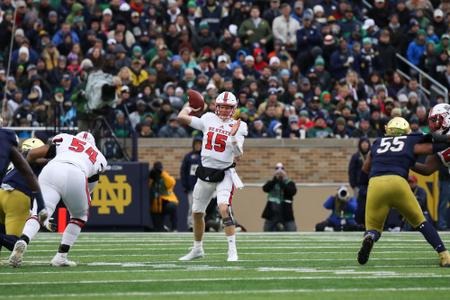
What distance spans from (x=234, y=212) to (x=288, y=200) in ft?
4.54

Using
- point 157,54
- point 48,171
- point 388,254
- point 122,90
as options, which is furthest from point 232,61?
point 48,171

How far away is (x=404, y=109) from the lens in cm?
2464

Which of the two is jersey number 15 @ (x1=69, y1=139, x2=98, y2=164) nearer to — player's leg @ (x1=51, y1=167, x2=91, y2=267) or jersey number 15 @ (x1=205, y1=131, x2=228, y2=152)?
player's leg @ (x1=51, y1=167, x2=91, y2=267)

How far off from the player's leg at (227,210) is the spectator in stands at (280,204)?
345 inches

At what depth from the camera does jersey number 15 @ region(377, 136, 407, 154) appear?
1230 centimetres

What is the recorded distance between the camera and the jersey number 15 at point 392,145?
40.3ft

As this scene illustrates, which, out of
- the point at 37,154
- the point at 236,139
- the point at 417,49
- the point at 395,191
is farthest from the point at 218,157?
the point at 417,49

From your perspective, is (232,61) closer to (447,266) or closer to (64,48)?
(64,48)

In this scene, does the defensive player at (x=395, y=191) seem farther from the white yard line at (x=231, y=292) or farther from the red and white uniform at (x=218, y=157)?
the white yard line at (x=231, y=292)

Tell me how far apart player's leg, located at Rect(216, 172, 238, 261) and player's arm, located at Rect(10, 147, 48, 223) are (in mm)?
2402

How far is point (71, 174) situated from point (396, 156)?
123 inches

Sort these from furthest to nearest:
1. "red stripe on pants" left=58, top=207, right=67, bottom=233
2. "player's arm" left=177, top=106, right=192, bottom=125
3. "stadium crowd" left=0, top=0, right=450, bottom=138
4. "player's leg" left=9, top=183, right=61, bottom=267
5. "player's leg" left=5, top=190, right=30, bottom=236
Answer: "stadium crowd" left=0, top=0, right=450, bottom=138 < "red stripe on pants" left=58, top=207, right=67, bottom=233 < "player's arm" left=177, top=106, right=192, bottom=125 < "player's leg" left=5, top=190, right=30, bottom=236 < "player's leg" left=9, top=183, right=61, bottom=267

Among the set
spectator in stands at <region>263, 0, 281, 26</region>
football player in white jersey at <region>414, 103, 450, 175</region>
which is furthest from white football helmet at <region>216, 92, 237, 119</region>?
spectator in stands at <region>263, 0, 281, 26</region>

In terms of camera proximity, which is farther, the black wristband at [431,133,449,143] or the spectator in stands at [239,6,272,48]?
the spectator in stands at [239,6,272,48]
